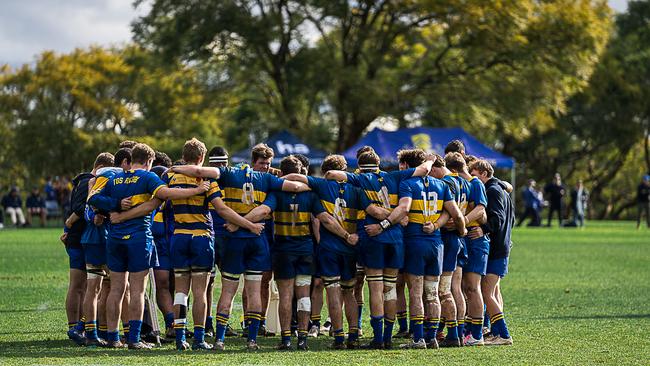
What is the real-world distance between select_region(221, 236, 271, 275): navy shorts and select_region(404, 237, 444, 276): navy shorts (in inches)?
54.7

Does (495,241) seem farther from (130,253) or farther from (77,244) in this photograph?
(77,244)

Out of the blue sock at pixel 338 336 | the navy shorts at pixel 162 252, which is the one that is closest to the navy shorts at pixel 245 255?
the blue sock at pixel 338 336

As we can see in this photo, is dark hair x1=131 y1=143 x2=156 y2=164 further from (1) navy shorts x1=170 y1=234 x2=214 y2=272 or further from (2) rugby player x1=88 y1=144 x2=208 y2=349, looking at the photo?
(1) navy shorts x1=170 y1=234 x2=214 y2=272

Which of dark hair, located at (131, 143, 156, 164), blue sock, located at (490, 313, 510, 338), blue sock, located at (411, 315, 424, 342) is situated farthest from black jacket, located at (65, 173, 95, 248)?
blue sock, located at (490, 313, 510, 338)

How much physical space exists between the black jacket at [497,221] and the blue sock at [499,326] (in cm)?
63

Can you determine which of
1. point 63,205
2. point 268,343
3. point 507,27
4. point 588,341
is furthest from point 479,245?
point 63,205

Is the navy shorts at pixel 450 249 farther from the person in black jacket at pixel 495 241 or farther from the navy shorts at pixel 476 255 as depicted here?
the person in black jacket at pixel 495 241

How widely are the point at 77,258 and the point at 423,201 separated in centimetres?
360

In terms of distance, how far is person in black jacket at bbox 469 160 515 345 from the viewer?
11562mm

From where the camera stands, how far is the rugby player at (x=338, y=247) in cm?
1101

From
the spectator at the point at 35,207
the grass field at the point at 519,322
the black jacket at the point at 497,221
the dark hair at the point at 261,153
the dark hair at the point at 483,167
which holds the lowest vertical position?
the grass field at the point at 519,322

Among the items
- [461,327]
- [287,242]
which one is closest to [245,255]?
[287,242]

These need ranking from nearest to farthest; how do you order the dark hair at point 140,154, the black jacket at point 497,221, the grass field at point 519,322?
the grass field at point 519,322
the dark hair at point 140,154
the black jacket at point 497,221

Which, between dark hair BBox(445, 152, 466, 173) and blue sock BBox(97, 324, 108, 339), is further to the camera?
dark hair BBox(445, 152, 466, 173)
